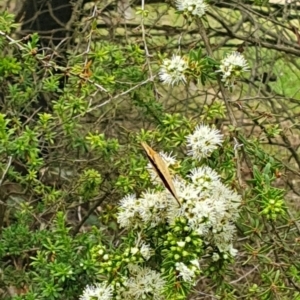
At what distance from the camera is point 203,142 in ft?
6.42

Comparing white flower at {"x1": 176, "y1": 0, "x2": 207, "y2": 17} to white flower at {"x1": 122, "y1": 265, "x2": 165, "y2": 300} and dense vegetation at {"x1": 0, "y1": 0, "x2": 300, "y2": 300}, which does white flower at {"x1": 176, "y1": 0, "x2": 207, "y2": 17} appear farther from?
white flower at {"x1": 122, "y1": 265, "x2": 165, "y2": 300}

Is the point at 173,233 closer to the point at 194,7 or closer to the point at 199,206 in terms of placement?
the point at 199,206

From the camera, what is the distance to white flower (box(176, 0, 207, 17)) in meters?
2.17

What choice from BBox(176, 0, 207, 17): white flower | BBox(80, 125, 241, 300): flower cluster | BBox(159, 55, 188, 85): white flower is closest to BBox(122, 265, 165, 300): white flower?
BBox(80, 125, 241, 300): flower cluster

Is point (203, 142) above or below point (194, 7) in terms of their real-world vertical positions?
below

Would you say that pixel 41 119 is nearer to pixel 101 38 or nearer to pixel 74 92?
pixel 74 92

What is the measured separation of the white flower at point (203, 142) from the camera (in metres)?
1.96

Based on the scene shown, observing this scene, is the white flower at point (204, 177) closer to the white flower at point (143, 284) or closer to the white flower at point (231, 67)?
the white flower at point (143, 284)

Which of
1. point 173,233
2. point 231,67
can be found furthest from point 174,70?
point 173,233

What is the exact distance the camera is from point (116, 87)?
2.83m

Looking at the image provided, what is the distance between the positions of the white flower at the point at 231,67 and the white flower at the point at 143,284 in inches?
22.4

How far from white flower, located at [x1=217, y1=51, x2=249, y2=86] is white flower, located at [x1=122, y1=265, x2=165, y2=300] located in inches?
22.4

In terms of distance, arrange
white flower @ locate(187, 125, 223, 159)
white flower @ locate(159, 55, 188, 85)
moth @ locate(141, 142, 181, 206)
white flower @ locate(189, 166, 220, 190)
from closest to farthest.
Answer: moth @ locate(141, 142, 181, 206) < white flower @ locate(189, 166, 220, 190) < white flower @ locate(187, 125, 223, 159) < white flower @ locate(159, 55, 188, 85)

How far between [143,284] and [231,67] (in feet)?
2.04
